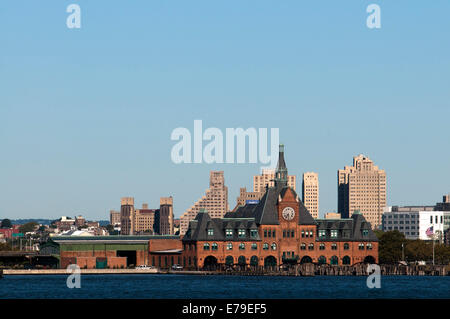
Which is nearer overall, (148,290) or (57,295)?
(57,295)

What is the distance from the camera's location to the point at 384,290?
172125mm
